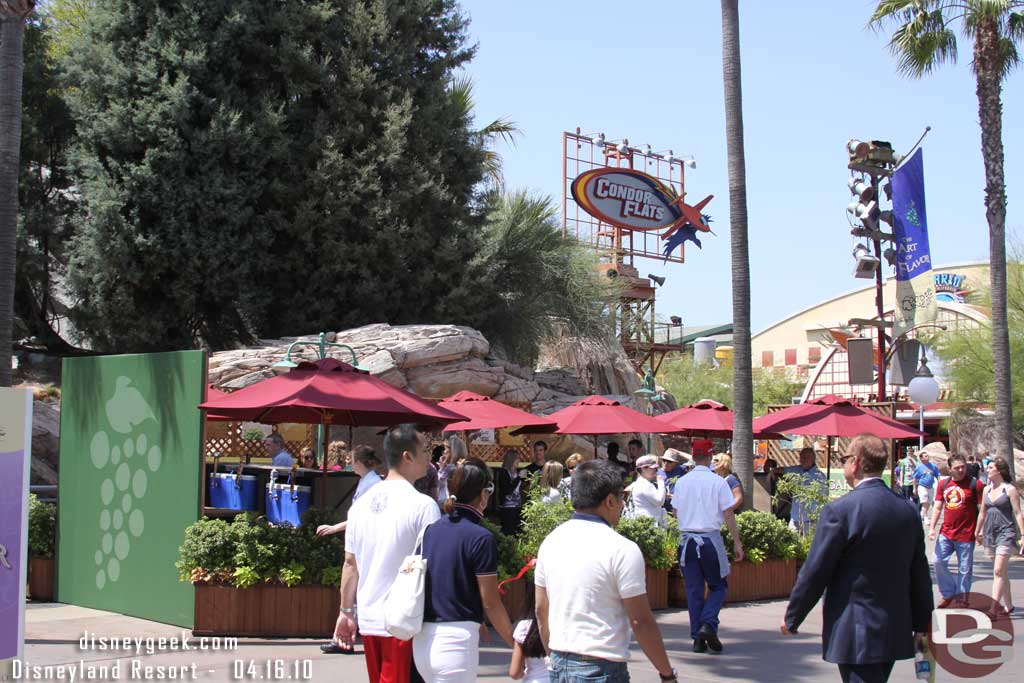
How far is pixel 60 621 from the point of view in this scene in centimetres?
992

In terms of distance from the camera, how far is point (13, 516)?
6.29 m

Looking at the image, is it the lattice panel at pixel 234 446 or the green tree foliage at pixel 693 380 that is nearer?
the lattice panel at pixel 234 446

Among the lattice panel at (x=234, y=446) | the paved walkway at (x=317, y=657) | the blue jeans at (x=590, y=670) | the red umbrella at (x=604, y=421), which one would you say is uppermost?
the red umbrella at (x=604, y=421)

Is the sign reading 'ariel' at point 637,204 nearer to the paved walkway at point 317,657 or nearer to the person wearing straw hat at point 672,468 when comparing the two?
the person wearing straw hat at point 672,468

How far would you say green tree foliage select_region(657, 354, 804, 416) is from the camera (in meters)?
61.2

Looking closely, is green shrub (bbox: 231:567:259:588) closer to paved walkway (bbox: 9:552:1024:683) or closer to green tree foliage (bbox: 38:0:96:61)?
paved walkway (bbox: 9:552:1024:683)

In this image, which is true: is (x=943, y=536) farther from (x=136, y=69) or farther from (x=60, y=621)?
(x=136, y=69)

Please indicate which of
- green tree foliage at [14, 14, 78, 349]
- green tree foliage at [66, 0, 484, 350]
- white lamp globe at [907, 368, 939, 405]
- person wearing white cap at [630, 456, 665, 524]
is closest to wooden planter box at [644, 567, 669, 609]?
person wearing white cap at [630, 456, 665, 524]

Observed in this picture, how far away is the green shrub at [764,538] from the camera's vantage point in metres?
12.3

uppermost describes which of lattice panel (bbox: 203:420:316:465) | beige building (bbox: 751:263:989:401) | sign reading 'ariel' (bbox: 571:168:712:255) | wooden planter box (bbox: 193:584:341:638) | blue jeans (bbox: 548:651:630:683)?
sign reading 'ariel' (bbox: 571:168:712:255)

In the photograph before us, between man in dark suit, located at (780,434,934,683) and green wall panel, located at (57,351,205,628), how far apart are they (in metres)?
6.27

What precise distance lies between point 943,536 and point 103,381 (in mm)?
8685

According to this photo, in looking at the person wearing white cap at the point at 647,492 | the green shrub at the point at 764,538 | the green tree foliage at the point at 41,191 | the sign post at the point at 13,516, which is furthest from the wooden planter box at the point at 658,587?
the green tree foliage at the point at 41,191

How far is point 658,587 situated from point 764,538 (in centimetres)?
172
